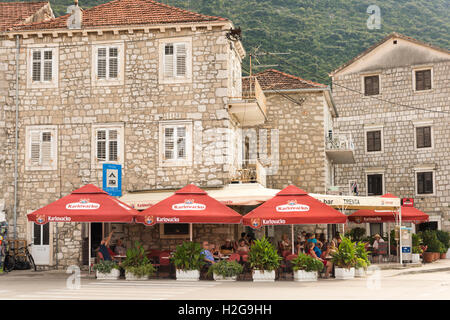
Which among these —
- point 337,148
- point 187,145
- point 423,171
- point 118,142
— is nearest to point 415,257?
point 337,148

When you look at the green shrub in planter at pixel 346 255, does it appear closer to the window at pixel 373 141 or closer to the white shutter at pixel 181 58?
the white shutter at pixel 181 58

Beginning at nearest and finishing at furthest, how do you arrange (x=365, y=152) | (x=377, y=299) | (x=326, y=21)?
(x=377, y=299) → (x=365, y=152) → (x=326, y=21)

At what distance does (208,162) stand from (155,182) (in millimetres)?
2164

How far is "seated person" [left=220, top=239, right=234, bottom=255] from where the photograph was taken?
21625 mm

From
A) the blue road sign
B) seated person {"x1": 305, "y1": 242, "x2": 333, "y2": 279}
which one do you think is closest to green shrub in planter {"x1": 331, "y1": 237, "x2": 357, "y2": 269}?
seated person {"x1": 305, "y1": 242, "x2": 333, "y2": 279}

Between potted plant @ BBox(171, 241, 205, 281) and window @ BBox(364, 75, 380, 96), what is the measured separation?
23681 mm

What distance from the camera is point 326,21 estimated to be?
225 feet

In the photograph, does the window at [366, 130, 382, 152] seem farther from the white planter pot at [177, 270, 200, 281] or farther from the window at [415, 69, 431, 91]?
the white planter pot at [177, 270, 200, 281]

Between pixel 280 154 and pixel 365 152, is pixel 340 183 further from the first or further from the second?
pixel 280 154

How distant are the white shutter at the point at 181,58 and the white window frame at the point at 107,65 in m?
2.19

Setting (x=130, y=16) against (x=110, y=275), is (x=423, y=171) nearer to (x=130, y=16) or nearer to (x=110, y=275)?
(x=130, y=16)

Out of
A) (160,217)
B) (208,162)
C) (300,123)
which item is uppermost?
(300,123)

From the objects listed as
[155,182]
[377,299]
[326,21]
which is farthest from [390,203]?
[326,21]

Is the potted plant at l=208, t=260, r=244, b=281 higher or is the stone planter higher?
the potted plant at l=208, t=260, r=244, b=281
